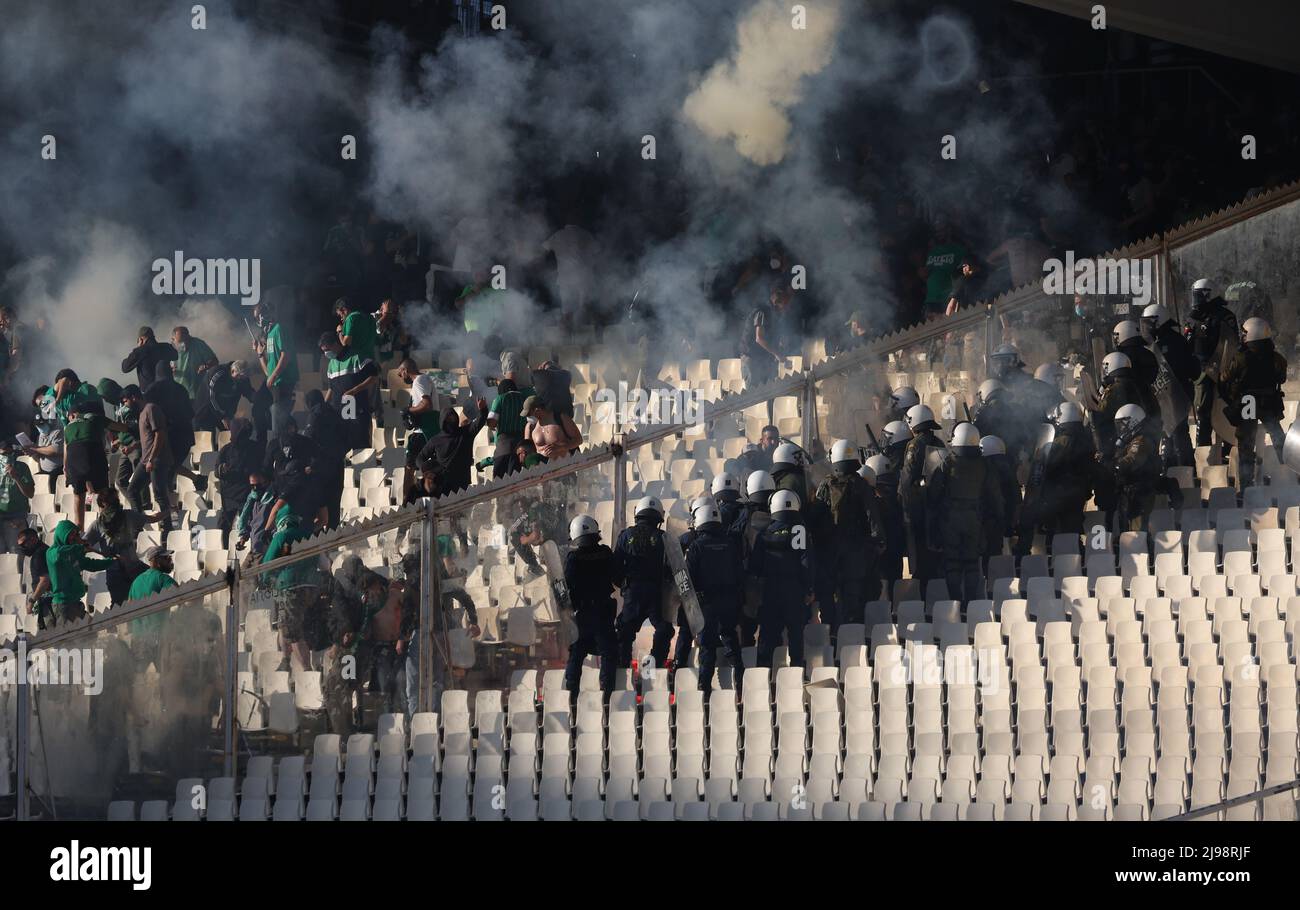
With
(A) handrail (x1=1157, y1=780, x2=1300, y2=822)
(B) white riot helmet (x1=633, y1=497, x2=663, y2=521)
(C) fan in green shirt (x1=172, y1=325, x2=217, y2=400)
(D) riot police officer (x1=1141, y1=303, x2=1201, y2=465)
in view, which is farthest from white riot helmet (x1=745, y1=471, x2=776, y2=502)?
(C) fan in green shirt (x1=172, y1=325, x2=217, y2=400)

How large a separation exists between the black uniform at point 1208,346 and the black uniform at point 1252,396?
343mm

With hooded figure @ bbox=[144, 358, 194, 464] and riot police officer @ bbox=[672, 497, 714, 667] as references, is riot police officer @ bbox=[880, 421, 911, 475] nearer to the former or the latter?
riot police officer @ bbox=[672, 497, 714, 667]

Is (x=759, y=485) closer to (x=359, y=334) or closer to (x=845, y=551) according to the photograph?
(x=845, y=551)

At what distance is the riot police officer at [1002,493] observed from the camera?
49.2 feet

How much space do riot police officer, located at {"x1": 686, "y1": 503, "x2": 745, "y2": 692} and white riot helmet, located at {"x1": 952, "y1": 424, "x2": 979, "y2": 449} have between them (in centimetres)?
169

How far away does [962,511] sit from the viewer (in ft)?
48.3

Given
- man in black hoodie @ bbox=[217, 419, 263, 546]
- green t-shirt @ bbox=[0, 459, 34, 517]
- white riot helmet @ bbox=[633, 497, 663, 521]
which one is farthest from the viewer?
green t-shirt @ bbox=[0, 459, 34, 517]

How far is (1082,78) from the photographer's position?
23828mm

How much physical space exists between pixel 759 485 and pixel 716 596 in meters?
1.05

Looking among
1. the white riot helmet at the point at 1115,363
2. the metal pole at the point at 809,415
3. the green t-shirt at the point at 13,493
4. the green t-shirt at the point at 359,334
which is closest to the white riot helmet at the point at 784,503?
the metal pole at the point at 809,415

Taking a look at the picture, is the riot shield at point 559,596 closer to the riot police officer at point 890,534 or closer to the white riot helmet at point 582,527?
the white riot helmet at point 582,527

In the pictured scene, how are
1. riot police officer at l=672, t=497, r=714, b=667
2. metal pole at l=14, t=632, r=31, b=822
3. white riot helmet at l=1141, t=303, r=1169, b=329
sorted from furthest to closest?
white riot helmet at l=1141, t=303, r=1169, b=329 < riot police officer at l=672, t=497, r=714, b=667 < metal pole at l=14, t=632, r=31, b=822

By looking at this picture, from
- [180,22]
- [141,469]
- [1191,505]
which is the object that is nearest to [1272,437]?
[1191,505]

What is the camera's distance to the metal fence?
1329 cm
